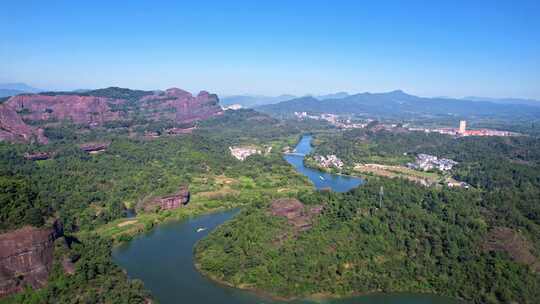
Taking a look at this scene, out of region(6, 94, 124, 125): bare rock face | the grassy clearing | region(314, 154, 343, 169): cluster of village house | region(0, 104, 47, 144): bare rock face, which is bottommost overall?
the grassy clearing

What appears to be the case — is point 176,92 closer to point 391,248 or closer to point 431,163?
point 431,163

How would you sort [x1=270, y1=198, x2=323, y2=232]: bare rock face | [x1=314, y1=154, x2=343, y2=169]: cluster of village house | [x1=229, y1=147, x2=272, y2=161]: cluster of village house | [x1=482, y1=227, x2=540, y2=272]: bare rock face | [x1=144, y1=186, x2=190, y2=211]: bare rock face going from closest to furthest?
[x1=482, y1=227, x2=540, y2=272]: bare rock face → [x1=270, y1=198, x2=323, y2=232]: bare rock face → [x1=144, y1=186, x2=190, y2=211]: bare rock face → [x1=314, y1=154, x2=343, y2=169]: cluster of village house → [x1=229, y1=147, x2=272, y2=161]: cluster of village house

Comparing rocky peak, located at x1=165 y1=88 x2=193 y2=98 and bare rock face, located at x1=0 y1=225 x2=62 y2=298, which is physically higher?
rocky peak, located at x1=165 y1=88 x2=193 y2=98

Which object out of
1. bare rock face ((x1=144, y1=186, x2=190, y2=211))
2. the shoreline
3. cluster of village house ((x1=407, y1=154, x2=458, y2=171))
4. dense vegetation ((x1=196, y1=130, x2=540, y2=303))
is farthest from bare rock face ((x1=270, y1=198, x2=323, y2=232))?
cluster of village house ((x1=407, y1=154, x2=458, y2=171))

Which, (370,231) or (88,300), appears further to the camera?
(370,231)

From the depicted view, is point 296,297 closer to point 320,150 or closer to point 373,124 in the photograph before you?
point 320,150

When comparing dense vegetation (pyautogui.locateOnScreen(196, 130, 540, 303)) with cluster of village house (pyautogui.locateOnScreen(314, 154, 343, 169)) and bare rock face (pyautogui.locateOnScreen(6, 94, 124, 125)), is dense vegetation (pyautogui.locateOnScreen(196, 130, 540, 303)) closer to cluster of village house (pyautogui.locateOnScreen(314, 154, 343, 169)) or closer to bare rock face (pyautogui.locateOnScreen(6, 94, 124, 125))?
cluster of village house (pyautogui.locateOnScreen(314, 154, 343, 169))

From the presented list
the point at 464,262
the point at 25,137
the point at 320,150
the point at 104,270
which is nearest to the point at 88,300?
the point at 104,270
